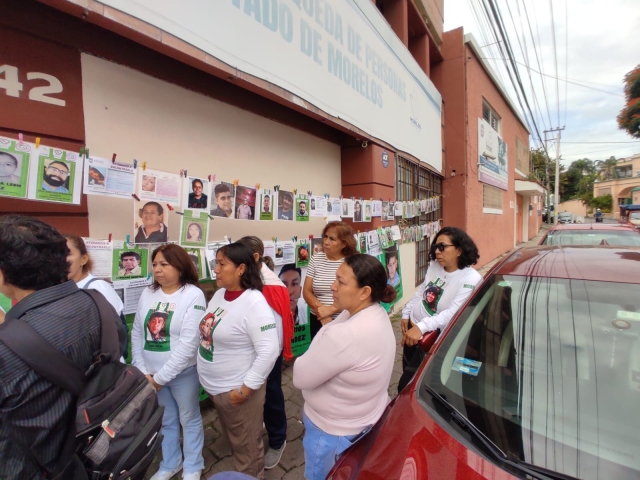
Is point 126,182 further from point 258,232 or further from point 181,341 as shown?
point 258,232

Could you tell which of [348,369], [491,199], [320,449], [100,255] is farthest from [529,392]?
[491,199]

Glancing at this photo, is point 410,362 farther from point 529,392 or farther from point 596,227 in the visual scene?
point 596,227

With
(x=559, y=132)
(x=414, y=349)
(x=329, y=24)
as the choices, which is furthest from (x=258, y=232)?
(x=559, y=132)

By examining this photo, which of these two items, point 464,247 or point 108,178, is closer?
point 108,178

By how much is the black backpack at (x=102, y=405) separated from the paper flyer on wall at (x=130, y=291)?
3.60 ft

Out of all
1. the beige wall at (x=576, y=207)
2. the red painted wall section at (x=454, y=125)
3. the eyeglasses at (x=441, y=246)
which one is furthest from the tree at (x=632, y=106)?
Answer: the beige wall at (x=576, y=207)

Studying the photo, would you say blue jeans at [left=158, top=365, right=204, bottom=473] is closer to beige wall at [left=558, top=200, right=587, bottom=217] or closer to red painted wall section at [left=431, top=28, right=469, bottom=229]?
red painted wall section at [left=431, top=28, right=469, bottom=229]

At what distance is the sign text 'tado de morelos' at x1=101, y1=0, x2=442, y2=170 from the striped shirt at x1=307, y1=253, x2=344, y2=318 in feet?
5.79

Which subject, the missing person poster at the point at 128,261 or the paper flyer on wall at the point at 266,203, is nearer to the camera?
the missing person poster at the point at 128,261

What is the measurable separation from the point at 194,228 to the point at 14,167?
1.09 meters

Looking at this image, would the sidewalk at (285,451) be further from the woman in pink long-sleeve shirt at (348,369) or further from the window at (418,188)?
the window at (418,188)

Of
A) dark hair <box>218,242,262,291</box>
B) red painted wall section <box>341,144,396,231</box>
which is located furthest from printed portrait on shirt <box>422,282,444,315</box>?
red painted wall section <box>341,144,396,231</box>

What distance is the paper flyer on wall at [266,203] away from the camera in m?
3.03

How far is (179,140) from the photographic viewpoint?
2.82 metres
